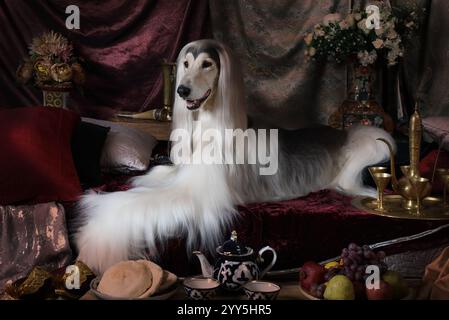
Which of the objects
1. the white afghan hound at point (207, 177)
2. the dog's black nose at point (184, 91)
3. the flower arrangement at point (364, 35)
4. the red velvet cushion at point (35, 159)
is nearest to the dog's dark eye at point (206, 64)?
the white afghan hound at point (207, 177)

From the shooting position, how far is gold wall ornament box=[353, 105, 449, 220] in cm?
193

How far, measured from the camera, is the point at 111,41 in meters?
3.25

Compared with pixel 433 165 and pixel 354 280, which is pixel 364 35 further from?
pixel 354 280

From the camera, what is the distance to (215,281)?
1.59 meters

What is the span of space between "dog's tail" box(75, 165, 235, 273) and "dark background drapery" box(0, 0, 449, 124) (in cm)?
132

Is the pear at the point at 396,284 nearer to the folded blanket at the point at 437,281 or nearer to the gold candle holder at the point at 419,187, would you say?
the folded blanket at the point at 437,281

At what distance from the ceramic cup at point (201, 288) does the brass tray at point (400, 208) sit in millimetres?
703

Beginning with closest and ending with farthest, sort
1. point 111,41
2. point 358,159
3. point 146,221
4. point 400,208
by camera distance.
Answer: point 146,221, point 400,208, point 358,159, point 111,41

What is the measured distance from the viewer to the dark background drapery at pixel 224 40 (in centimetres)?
320

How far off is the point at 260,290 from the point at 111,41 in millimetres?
2164

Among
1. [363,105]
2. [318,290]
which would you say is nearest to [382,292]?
[318,290]
